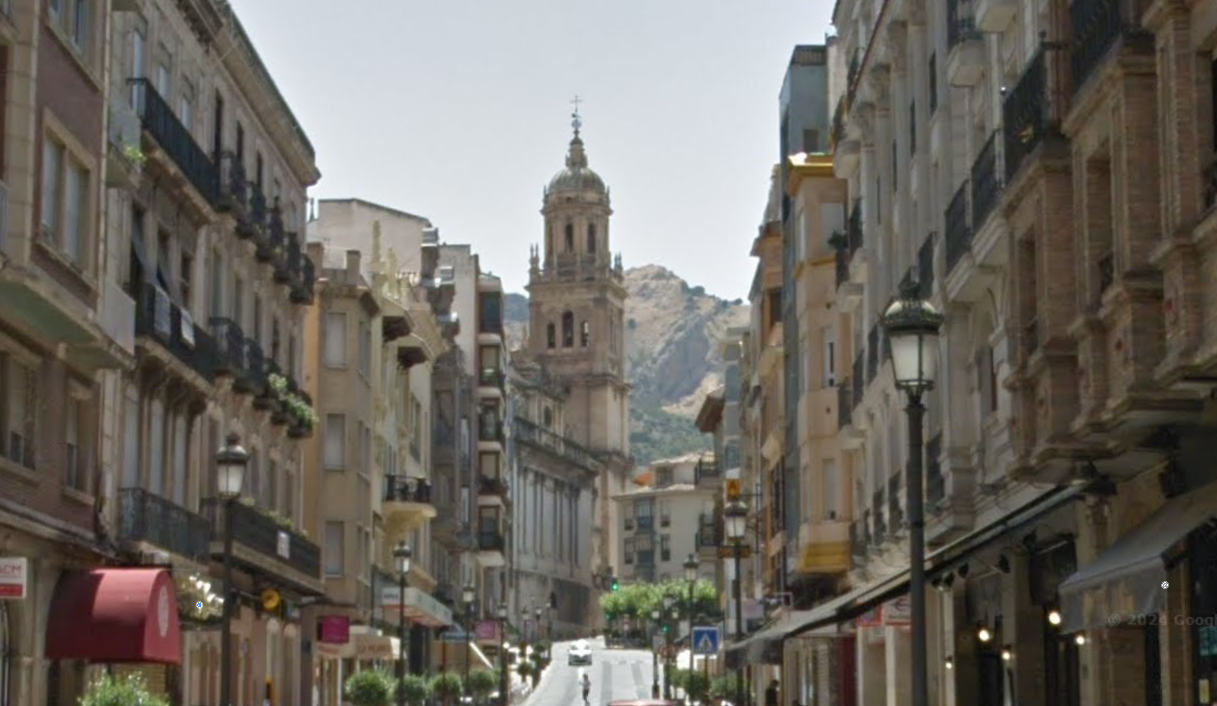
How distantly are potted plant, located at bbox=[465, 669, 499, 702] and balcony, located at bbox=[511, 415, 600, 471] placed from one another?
7067 cm

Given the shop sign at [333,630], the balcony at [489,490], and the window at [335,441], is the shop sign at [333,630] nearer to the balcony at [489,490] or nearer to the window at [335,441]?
the window at [335,441]

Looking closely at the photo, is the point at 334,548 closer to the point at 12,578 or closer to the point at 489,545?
the point at 12,578

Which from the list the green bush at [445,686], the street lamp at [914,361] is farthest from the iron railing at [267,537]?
the street lamp at [914,361]

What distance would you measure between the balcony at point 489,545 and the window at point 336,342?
50429 millimetres

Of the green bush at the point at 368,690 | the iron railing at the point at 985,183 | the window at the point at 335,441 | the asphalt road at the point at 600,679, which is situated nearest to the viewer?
the iron railing at the point at 985,183

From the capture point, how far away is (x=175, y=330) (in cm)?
4078

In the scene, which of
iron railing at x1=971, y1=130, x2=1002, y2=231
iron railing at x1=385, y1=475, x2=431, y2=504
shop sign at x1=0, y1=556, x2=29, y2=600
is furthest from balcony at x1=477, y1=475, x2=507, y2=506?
shop sign at x1=0, y1=556, x2=29, y2=600

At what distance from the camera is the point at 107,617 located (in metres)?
31.9

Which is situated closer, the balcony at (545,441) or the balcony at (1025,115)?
the balcony at (1025,115)


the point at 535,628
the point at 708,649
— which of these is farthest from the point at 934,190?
the point at 535,628

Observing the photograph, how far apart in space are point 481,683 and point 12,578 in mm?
69238

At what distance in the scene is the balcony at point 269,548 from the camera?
147 feet

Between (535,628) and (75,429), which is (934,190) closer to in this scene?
(75,429)

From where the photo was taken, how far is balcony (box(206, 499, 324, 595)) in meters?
44.8
